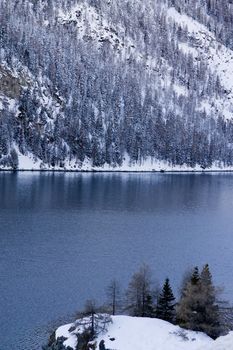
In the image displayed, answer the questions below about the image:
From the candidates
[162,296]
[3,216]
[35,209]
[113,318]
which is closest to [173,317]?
[162,296]

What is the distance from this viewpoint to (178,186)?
171875 millimetres

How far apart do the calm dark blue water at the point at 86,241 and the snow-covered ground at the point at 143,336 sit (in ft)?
22.2

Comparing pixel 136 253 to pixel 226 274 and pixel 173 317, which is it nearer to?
pixel 226 274

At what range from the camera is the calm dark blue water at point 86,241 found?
5491cm

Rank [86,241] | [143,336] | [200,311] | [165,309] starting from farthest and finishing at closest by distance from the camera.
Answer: [86,241]
[165,309]
[200,311]
[143,336]

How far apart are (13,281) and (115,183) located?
10765 cm

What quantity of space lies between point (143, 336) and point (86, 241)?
4327cm

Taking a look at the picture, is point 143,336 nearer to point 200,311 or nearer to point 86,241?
point 200,311

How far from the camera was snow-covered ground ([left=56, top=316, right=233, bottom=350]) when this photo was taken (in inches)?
1583

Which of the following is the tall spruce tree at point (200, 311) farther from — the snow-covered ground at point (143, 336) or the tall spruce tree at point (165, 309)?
the tall spruce tree at point (165, 309)

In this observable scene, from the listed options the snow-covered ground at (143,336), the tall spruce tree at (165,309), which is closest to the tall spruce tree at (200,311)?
the snow-covered ground at (143,336)

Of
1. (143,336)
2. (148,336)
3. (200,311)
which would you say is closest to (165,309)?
(200,311)

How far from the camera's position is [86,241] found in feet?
276

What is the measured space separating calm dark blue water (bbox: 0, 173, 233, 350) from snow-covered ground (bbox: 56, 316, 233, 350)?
22.2ft
